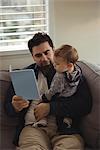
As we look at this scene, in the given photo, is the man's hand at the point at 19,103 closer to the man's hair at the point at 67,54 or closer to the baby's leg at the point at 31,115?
the baby's leg at the point at 31,115

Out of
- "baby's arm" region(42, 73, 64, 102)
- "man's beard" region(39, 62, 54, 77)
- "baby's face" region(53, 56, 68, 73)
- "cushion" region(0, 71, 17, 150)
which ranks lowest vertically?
"cushion" region(0, 71, 17, 150)

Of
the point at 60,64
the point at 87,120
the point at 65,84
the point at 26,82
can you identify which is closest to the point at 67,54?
the point at 60,64

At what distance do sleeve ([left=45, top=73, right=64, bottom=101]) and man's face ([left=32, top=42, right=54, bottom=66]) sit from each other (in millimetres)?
182

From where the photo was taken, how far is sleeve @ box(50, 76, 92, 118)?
6.01 feet

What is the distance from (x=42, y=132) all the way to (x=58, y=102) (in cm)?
21

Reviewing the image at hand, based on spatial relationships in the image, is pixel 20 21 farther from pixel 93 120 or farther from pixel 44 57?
pixel 93 120

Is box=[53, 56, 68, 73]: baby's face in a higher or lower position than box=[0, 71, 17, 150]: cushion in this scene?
higher

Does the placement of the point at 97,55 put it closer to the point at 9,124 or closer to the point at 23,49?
the point at 23,49

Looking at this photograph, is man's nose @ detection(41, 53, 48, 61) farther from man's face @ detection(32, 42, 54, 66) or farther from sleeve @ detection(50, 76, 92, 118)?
sleeve @ detection(50, 76, 92, 118)

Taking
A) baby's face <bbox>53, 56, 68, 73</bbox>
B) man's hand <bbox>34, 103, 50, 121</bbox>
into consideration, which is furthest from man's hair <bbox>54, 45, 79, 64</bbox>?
man's hand <bbox>34, 103, 50, 121</bbox>

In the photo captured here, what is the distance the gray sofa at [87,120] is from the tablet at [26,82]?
0.35 metres

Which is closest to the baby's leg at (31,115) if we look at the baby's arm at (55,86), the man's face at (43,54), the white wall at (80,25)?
the baby's arm at (55,86)

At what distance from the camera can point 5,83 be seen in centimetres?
214

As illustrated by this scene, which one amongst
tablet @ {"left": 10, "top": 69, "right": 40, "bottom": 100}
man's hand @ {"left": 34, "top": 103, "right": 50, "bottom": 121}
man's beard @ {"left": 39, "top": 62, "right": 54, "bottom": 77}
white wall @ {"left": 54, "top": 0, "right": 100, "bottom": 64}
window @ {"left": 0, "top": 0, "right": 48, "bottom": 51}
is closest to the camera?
tablet @ {"left": 10, "top": 69, "right": 40, "bottom": 100}
